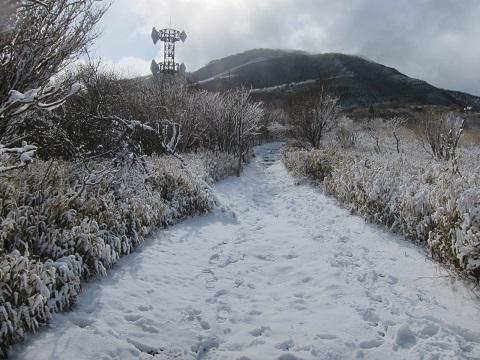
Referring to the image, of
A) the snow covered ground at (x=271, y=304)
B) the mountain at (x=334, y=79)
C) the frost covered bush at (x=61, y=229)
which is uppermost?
the mountain at (x=334, y=79)

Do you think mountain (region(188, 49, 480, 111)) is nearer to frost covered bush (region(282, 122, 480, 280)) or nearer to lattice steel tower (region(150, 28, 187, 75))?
lattice steel tower (region(150, 28, 187, 75))

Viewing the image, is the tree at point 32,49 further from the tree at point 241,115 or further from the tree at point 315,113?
the tree at point 315,113

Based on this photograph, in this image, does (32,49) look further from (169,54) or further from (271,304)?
(169,54)

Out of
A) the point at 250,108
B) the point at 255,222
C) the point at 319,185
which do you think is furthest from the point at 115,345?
the point at 250,108

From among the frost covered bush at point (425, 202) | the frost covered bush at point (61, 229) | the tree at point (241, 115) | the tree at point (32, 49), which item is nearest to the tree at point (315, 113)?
the tree at point (241, 115)

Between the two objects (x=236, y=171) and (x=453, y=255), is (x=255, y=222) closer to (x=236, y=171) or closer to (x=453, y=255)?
(x=453, y=255)

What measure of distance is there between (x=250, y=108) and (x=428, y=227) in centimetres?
952

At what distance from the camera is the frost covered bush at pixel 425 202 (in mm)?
3559

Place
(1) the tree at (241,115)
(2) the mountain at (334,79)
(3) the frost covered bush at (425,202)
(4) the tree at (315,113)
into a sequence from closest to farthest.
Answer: (3) the frost covered bush at (425,202), (1) the tree at (241,115), (4) the tree at (315,113), (2) the mountain at (334,79)

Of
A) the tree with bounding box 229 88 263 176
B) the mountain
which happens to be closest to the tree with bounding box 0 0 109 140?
the tree with bounding box 229 88 263 176

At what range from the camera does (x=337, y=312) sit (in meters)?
3.43

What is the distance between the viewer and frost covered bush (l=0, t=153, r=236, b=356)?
2787 mm

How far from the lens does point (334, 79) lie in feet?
227

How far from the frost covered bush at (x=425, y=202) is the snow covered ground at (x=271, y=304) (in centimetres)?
29
